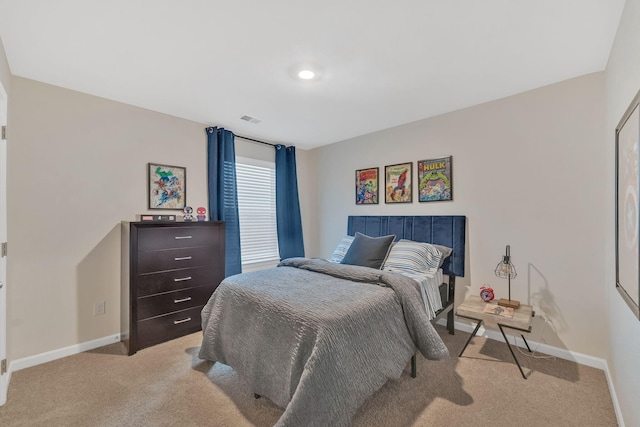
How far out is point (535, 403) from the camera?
189 cm

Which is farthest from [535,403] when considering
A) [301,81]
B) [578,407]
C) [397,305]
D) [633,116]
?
[301,81]

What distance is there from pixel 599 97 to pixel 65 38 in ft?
13.1

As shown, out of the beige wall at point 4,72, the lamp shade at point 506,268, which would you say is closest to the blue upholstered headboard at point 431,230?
the lamp shade at point 506,268

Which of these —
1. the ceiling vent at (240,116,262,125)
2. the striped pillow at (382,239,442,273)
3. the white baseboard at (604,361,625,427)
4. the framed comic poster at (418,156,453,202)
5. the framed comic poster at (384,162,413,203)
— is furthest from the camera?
the framed comic poster at (384,162,413,203)

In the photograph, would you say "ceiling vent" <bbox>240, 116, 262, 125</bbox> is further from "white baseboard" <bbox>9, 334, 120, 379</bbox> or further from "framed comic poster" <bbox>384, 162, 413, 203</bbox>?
"white baseboard" <bbox>9, 334, 120, 379</bbox>

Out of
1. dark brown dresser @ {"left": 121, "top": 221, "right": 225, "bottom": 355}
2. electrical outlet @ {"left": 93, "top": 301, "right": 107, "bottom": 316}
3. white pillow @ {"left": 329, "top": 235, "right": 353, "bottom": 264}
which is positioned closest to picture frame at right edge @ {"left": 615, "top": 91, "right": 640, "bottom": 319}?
white pillow @ {"left": 329, "top": 235, "right": 353, "bottom": 264}

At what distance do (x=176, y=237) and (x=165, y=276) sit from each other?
40 centimetres

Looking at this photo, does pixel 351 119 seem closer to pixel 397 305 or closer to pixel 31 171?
pixel 397 305

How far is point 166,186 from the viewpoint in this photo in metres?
3.20

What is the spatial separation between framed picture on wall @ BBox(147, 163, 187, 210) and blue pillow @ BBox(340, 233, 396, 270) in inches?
80.5

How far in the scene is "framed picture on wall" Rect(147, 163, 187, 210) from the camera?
3.09m

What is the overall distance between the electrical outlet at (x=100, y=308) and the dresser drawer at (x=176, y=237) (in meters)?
0.72

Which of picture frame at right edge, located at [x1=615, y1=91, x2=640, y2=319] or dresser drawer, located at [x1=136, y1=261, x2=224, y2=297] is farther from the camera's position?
dresser drawer, located at [x1=136, y1=261, x2=224, y2=297]

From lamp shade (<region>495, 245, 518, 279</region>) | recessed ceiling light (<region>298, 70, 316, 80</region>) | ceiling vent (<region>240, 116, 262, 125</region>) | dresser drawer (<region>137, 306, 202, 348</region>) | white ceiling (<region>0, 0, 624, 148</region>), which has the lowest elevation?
dresser drawer (<region>137, 306, 202, 348</region>)
